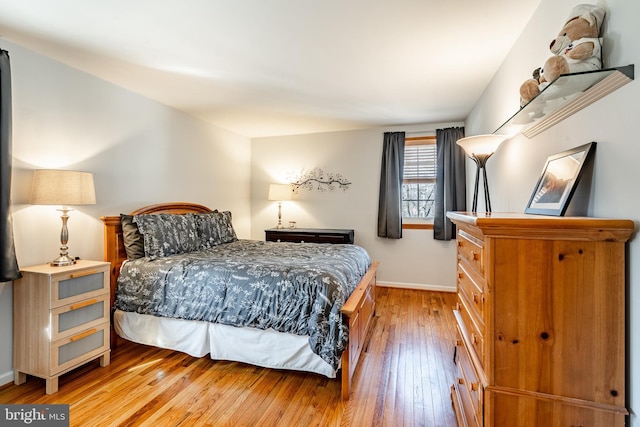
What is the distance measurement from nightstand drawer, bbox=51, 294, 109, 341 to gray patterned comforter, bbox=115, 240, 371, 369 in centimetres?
23

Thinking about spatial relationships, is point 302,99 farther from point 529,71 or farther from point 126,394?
point 126,394

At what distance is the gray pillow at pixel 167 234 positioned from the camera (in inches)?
108

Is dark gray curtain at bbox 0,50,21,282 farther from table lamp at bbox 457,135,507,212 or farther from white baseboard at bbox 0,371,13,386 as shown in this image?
table lamp at bbox 457,135,507,212

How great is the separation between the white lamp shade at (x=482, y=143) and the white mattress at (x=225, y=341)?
1.78m

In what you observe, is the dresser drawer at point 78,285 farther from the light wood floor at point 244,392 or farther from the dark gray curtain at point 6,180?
the light wood floor at point 244,392

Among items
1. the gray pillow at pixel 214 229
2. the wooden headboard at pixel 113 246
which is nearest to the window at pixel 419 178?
the gray pillow at pixel 214 229

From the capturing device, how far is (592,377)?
95 centimetres

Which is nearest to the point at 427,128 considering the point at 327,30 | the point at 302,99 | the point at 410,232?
the point at 410,232

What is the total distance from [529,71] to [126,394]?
3.42 meters

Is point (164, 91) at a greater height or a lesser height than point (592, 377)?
greater

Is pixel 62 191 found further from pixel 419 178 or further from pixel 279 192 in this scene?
pixel 419 178

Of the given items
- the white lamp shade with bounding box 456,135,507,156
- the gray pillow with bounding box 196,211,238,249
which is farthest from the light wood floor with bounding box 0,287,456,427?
the white lamp shade with bounding box 456,135,507,156

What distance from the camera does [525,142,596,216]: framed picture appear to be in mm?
1174

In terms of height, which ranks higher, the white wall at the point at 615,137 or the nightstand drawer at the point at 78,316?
the white wall at the point at 615,137
